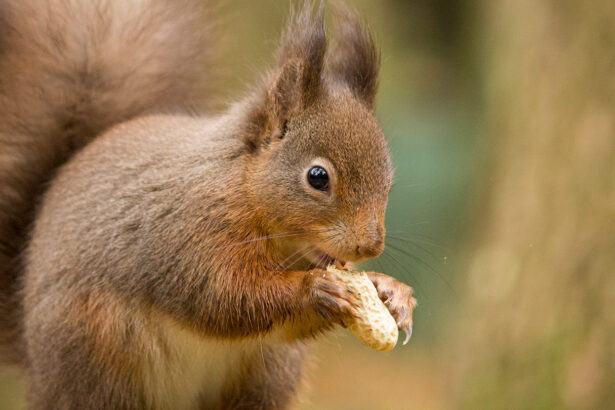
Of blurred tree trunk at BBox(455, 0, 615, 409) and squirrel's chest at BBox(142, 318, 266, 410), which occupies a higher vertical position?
blurred tree trunk at BBox(455, 0, 615, 409)

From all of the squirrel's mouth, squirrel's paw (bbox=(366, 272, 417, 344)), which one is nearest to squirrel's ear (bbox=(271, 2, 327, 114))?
the squirrel's mouth

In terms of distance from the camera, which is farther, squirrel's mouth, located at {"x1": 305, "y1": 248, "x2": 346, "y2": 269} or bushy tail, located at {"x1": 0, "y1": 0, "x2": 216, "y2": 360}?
bushy tail, located at {"x1": 0, "y1": 0, "x2": 216, "y2": 360}

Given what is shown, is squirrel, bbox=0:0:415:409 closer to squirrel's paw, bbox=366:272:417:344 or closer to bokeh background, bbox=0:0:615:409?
squirrel's paw, bbox=366:272:417:344

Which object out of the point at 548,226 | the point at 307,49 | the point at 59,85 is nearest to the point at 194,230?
the point at 307,49

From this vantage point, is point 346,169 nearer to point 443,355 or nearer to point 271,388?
point 271,388

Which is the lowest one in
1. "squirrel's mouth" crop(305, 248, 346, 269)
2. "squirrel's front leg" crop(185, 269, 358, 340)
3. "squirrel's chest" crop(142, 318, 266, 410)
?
"squirrel's chest" crop(142, 318, 266, 410)

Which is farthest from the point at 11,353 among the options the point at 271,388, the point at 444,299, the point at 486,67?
the point at 486,67

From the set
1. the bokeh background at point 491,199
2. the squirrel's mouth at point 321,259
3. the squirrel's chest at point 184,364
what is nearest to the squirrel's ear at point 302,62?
the bokeh background at point 491,199
